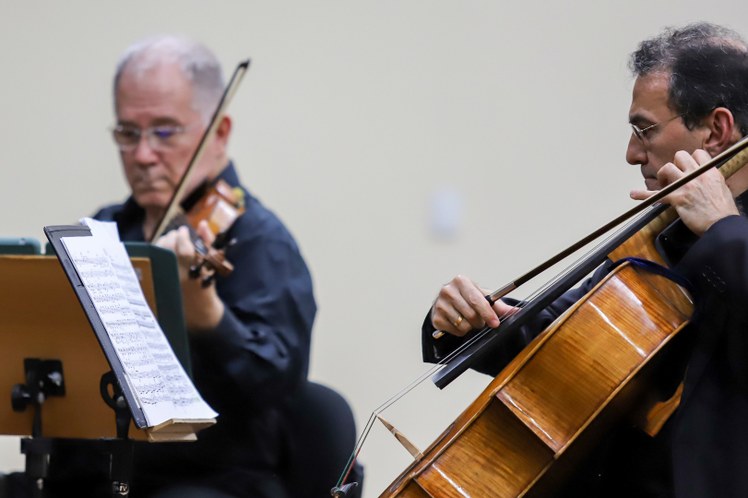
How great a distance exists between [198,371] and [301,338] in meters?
0.21

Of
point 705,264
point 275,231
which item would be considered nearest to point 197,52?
point 275,231

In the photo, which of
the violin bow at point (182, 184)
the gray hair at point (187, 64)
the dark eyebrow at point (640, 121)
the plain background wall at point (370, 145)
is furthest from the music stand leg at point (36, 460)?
the plain background wall at point (370, 145)

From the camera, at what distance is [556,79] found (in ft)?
9.92

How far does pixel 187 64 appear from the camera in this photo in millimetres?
2451

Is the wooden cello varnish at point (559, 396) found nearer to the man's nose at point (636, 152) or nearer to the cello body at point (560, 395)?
the cello body at point (560, 395)

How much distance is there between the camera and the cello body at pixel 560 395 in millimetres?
1374

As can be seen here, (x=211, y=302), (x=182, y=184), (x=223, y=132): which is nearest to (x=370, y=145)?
(x=223, y=132)

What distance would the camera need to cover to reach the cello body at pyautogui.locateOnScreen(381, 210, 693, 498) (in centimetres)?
137

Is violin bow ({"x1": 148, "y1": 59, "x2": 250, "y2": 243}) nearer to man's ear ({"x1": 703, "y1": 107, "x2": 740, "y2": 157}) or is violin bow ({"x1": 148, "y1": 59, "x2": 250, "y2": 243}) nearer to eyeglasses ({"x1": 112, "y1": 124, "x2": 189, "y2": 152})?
eyeglasses ({"x1": 112, "y1": 124, "x2": 189, "y2": 152})

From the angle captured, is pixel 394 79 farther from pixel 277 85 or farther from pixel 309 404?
pixel 309 404

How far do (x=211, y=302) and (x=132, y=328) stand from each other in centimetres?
52

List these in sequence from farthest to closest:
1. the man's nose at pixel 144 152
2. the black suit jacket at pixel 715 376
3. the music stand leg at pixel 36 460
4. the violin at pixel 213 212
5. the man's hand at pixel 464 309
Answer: the man's nose at pixel 144 152, the violin at pixel 213 212, the music stand leg at pixel 36 460, the man's hand at pixel 464 309, the black suit jacket at pixel 715 376

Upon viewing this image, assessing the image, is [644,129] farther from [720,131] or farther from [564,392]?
[564,392]

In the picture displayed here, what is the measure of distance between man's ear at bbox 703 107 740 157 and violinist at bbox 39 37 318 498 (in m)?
0.94
